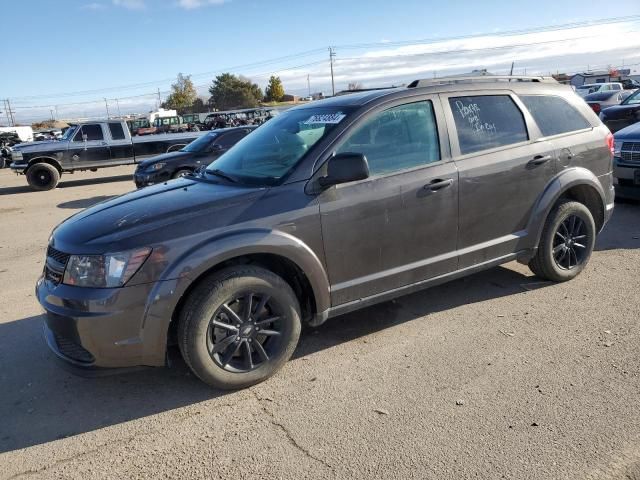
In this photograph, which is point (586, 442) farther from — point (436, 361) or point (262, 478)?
point (262, 478)

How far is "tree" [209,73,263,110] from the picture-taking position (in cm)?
8931

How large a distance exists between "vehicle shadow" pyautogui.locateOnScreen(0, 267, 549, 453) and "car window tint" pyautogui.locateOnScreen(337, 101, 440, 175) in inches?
52.0

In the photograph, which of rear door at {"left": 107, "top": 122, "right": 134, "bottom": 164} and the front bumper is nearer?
the front bumper

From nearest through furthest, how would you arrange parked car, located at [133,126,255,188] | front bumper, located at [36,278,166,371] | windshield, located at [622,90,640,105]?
front bumper, located at [36,278,166,371] → parked car, located at [133,126,255,188] → windshield, located at [622,90,640,105]

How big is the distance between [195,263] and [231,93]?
90.8 metres

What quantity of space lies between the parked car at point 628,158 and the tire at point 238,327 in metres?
6.18

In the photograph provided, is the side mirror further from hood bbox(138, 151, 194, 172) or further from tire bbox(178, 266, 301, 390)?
hood bbox(138, 151, 194, 172)

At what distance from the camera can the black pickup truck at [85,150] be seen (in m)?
15.3

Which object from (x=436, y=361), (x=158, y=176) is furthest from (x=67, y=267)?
(x=158, y=176)

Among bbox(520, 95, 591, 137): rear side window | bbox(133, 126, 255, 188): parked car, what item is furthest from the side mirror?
bbox(133, 126, 255, 188): parked car

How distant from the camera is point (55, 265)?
10.9 feet

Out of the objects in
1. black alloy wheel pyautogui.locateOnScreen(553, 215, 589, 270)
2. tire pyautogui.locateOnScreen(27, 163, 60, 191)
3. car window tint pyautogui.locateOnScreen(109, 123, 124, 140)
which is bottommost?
tire pyautogui.locateOnScreen(27, 163, 60, 191)

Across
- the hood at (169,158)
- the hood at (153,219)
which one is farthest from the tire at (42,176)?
the hood at (153,219)

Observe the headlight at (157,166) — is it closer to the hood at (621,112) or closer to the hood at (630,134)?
the hood at (630,134)
